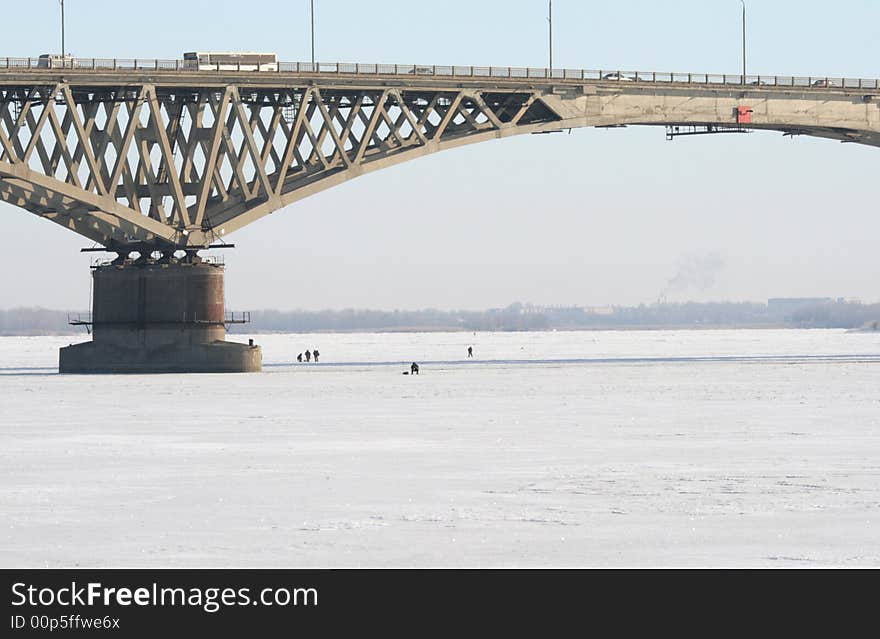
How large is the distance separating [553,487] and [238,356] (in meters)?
48.4

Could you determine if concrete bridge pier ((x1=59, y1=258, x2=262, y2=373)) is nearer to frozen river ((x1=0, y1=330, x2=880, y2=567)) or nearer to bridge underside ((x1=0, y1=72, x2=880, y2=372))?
bridge underside ((x1=0, y1=72, x2=880, y2=372))

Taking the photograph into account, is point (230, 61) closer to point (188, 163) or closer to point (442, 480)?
point (188, 163)

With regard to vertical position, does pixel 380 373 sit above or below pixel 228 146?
below

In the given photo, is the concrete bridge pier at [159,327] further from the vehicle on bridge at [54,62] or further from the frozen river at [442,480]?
the frozen river at [442,480]

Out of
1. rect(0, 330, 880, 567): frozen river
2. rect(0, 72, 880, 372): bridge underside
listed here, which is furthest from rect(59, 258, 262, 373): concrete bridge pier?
rect(0, 330, 880, 567): frozen river

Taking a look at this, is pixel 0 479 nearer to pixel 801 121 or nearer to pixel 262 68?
pixel 262 68

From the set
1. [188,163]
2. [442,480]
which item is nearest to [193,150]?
[188,163]

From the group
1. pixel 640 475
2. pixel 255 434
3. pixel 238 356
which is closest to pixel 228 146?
pixel 238 356

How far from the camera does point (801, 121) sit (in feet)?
265

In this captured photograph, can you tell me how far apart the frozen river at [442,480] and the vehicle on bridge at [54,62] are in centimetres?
2349

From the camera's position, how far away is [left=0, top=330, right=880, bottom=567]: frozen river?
58.8ft
